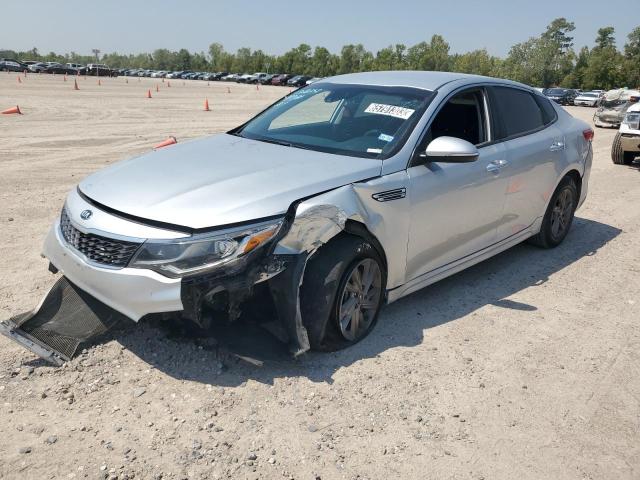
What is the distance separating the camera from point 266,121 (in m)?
4.92

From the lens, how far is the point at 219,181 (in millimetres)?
3486

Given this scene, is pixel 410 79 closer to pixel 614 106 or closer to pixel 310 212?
pixel 310 212

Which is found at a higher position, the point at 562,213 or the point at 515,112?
the point at 515,112

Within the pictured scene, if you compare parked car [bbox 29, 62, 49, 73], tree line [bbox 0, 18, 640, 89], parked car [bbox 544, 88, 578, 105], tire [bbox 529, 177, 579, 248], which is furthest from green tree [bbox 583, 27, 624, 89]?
tire [bbox 529, 177, 579, 248]

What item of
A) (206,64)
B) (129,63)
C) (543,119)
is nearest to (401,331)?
(543,119)

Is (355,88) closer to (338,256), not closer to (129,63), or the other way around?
(338,256)

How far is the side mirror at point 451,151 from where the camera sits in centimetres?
391

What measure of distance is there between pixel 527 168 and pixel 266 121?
2.30 metres

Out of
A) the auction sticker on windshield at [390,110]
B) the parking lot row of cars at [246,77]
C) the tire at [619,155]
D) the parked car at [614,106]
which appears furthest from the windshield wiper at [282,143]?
the parking lot row of cars at [246,77]

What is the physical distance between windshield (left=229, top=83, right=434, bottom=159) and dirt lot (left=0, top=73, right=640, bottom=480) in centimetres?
131

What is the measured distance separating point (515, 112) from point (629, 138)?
7.57 m

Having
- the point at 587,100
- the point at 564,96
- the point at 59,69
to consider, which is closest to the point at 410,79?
the point at 587,100

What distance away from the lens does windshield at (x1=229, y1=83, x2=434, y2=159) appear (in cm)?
409

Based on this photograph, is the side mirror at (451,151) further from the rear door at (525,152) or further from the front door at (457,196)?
the rear door at (525,152)
